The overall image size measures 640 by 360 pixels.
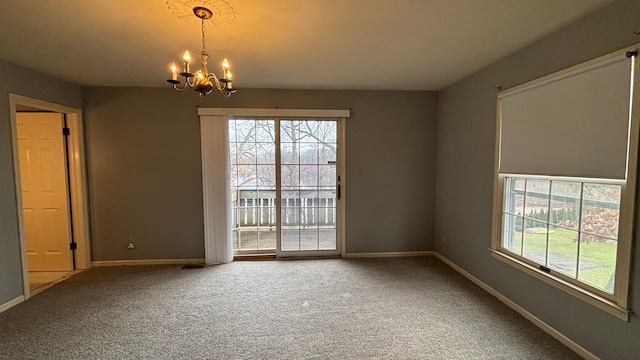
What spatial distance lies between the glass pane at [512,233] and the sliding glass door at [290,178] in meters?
2.10

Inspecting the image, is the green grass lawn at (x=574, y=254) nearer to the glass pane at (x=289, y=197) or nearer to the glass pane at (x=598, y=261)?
the glass pane at (x=598, y=261)

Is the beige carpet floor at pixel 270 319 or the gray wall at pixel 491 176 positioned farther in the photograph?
the beige carpet floor at pixel 270 319

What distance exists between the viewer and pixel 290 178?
3.99 m

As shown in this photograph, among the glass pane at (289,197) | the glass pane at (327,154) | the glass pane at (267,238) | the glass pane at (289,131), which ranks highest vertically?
the glass pane at (289,131)

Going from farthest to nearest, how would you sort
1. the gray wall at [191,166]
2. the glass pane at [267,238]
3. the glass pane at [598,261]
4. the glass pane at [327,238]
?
the glass pane at [267,238]
the glass pane at [327,238]
the gray wall at [191,166]
the glass pane at [598,261]

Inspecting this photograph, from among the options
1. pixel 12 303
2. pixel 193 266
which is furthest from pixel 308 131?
pixel 12 303

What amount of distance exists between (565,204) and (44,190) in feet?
18.5

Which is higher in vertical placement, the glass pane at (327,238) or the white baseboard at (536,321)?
the glass pane at (327,238)

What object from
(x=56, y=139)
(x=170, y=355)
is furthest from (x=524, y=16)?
(x=56, y=139)

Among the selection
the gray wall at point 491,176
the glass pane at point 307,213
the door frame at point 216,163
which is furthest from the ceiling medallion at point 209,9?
the glass pane at point 307,213

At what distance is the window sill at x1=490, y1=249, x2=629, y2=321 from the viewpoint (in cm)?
173

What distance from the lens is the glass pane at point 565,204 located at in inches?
80.3

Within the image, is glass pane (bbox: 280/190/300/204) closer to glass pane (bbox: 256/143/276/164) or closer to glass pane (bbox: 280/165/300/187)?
glass pane (bbox: 280/165/300/187)

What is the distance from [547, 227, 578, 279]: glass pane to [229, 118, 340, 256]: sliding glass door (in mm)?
2477
